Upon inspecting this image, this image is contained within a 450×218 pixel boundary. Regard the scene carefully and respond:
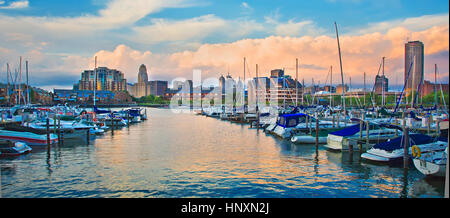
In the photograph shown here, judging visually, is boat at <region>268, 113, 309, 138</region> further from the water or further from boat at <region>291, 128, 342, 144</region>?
the water

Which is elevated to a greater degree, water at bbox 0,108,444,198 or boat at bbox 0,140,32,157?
→ boat at bbox 0,140,32,157

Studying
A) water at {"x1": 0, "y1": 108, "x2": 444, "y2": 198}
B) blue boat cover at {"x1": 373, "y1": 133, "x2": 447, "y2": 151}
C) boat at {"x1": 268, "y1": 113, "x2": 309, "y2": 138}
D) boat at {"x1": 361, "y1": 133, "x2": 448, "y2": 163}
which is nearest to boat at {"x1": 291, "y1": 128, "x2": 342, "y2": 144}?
water at {"x1": 0, "y1": 108, "x2": 444, "y2": 198}

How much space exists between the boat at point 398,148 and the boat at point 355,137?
10.3ft

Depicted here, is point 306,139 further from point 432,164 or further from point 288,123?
point 432,164

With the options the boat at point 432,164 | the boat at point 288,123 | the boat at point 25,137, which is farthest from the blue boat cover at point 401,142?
the boat at point 25,137

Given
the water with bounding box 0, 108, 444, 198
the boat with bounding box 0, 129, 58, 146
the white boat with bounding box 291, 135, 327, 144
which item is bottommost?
the water with bounding box 0, 108, 444, 198

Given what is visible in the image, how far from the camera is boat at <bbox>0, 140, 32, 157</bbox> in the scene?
2552 cm

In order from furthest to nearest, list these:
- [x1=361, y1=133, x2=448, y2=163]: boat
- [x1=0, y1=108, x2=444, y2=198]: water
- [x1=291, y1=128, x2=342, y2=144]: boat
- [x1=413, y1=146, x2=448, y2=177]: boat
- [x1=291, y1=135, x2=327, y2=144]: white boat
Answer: [x1=291, y1=135, x2=327, y2=144]: white boat → [x1=291, y1=128, x2=342, y2=144]: boat → [x1=361, y1=133, x2=448, y2=163]: boat → [x1=413, y1=146, x2=448, y2=177]: boat → [x1=0, y1=108, x2=444, y2=198]: water

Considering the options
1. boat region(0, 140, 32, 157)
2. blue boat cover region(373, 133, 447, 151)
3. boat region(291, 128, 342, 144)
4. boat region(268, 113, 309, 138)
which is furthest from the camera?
boat region(268, 113, 309, 138)

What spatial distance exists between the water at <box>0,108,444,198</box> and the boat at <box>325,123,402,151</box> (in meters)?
0.96

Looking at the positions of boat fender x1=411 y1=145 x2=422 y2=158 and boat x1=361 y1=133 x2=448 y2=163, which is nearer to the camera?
boat fender x1=411 y1=145 x2=422 y2=158

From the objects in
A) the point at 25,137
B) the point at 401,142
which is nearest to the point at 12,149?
the point at 25,137

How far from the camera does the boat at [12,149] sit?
2552cm
